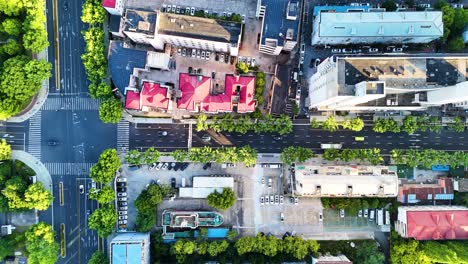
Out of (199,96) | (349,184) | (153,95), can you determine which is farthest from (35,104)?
(349,184)

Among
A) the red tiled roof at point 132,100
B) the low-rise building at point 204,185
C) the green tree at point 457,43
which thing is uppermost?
the green tree at point 457,43

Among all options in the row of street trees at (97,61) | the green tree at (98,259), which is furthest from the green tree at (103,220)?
the row of street trees at (97,61)

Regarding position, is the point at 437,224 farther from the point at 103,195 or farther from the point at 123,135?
the point at 103,195

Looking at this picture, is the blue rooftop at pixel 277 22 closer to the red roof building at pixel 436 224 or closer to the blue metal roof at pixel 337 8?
the blue metal roof at pixel 337 8

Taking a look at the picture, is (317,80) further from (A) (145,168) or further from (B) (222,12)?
(A) (145,168)

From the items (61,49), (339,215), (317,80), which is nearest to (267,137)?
(317,80)
